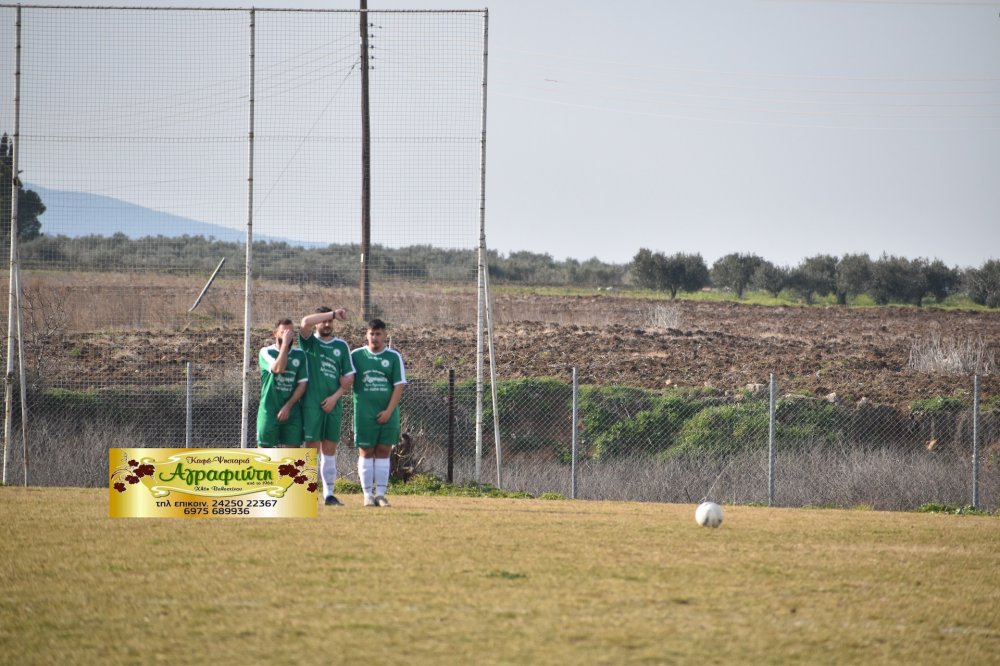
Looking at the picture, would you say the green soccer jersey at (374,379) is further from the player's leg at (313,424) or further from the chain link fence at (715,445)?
the chain link fence at (715,445)

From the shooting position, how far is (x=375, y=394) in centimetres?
1212

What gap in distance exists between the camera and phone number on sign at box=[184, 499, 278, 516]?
1073cm

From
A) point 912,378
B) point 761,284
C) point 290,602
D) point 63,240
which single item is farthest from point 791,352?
point 761,284

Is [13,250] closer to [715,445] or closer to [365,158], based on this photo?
[365,158]

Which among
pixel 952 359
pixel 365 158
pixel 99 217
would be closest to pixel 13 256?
pixel 99 217

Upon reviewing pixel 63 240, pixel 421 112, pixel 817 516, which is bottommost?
pixel 817 516

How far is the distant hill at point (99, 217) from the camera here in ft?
51.6

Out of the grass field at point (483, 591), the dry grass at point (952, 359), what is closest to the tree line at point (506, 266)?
the grass field at point (483, 591)

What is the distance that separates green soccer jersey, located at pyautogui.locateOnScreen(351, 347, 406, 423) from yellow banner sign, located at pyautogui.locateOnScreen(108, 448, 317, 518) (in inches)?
56.6

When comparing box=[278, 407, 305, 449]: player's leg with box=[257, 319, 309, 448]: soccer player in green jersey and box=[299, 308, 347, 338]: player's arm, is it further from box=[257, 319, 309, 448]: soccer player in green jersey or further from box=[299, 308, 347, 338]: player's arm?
box=[299, 308, 347, 338]: player's arm

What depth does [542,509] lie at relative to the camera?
13.0 meters

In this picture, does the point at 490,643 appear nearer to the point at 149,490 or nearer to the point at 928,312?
the point at 149,490

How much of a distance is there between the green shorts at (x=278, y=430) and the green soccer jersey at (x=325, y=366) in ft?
0.93

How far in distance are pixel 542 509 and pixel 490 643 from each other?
22.3 ft
